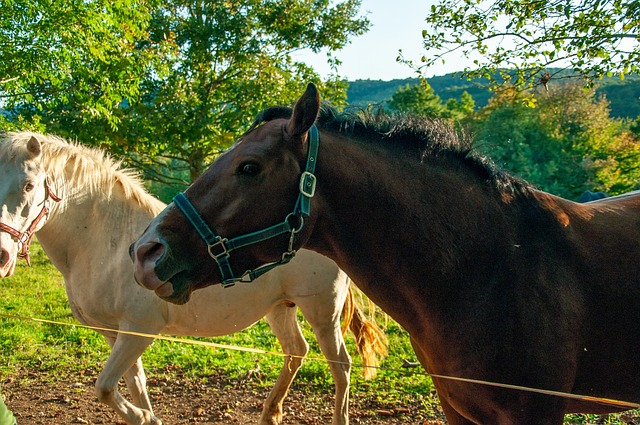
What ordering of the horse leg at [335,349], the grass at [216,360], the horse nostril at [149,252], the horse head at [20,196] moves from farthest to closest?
the grass at [216,360] < the horse leg at [335,349] < the horse head at [20,196] < the horse nostril at [149,252]

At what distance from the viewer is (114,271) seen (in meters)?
3.85

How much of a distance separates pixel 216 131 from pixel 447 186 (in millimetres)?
10105

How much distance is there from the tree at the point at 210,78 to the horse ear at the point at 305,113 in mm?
9120

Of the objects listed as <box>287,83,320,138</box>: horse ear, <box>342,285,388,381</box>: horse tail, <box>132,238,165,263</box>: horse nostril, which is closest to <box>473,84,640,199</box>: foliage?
<box>342,285,388,381</box>: horse tail

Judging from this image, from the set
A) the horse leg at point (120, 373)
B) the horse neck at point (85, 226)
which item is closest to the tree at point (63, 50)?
the horse neck at point (85, 226)

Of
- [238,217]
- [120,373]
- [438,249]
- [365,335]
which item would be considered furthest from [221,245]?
[365,335]

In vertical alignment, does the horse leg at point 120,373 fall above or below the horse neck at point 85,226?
below

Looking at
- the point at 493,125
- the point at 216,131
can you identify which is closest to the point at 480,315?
the point at 216,131

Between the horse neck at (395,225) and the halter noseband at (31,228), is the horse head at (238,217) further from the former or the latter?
the halter noseband at (31,228)

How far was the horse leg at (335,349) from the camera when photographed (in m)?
4.38

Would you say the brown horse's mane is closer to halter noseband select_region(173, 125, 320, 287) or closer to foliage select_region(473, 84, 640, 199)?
halter noseband select_region(173, 125, 320, 287)

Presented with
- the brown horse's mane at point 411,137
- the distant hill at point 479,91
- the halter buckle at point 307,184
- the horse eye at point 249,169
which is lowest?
the halter buckle at point 307,184

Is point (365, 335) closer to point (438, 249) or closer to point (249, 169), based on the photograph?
point (438, 249)

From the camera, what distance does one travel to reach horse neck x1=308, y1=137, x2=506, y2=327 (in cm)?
211
